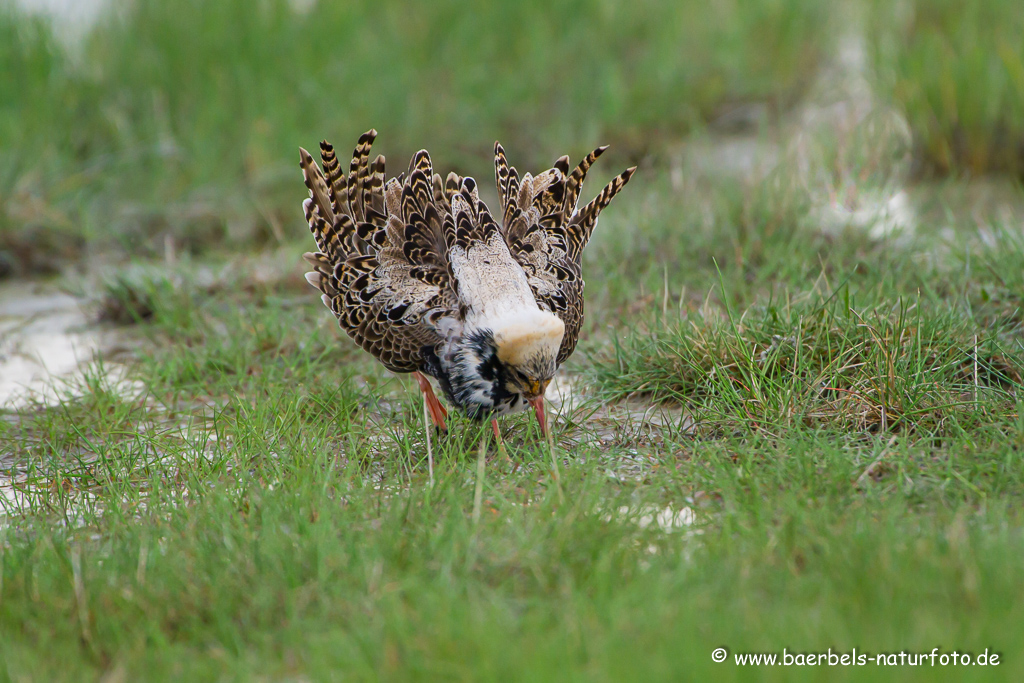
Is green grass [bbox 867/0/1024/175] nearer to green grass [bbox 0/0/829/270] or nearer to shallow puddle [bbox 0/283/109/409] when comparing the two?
green grass [bbox 0/0/829/270]

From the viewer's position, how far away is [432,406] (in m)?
4.12

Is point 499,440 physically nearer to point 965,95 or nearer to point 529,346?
point 529,346

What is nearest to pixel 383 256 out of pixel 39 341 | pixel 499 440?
pixel 499 440

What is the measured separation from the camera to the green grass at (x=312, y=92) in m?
7.18

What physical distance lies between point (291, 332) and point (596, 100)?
12.9 ft

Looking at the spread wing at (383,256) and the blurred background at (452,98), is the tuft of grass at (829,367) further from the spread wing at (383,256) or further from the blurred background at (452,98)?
the blurred background at (452,98)

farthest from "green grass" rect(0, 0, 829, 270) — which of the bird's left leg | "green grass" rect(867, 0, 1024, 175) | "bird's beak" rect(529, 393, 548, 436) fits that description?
"bird's beak" rect(529, 393, 548, 436)

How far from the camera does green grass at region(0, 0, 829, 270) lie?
283 inches

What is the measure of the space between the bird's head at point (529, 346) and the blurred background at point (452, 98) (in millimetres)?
3081

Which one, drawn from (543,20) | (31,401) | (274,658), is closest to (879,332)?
(274,658)

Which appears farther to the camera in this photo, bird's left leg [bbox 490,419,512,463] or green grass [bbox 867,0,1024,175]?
green grass [bbox 867,0,1024,175]

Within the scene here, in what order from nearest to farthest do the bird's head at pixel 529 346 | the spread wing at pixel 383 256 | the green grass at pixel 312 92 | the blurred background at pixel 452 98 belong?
the bird's head at pixel 529 346
the spread wing at pixel 383 256
the blurred background at pixel 452 98
the green grass at pixel 312 92

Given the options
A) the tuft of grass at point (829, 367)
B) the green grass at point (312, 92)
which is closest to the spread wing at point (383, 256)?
the tuft of grass at point (829, 367)

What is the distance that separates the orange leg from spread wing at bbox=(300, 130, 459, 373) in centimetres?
10
